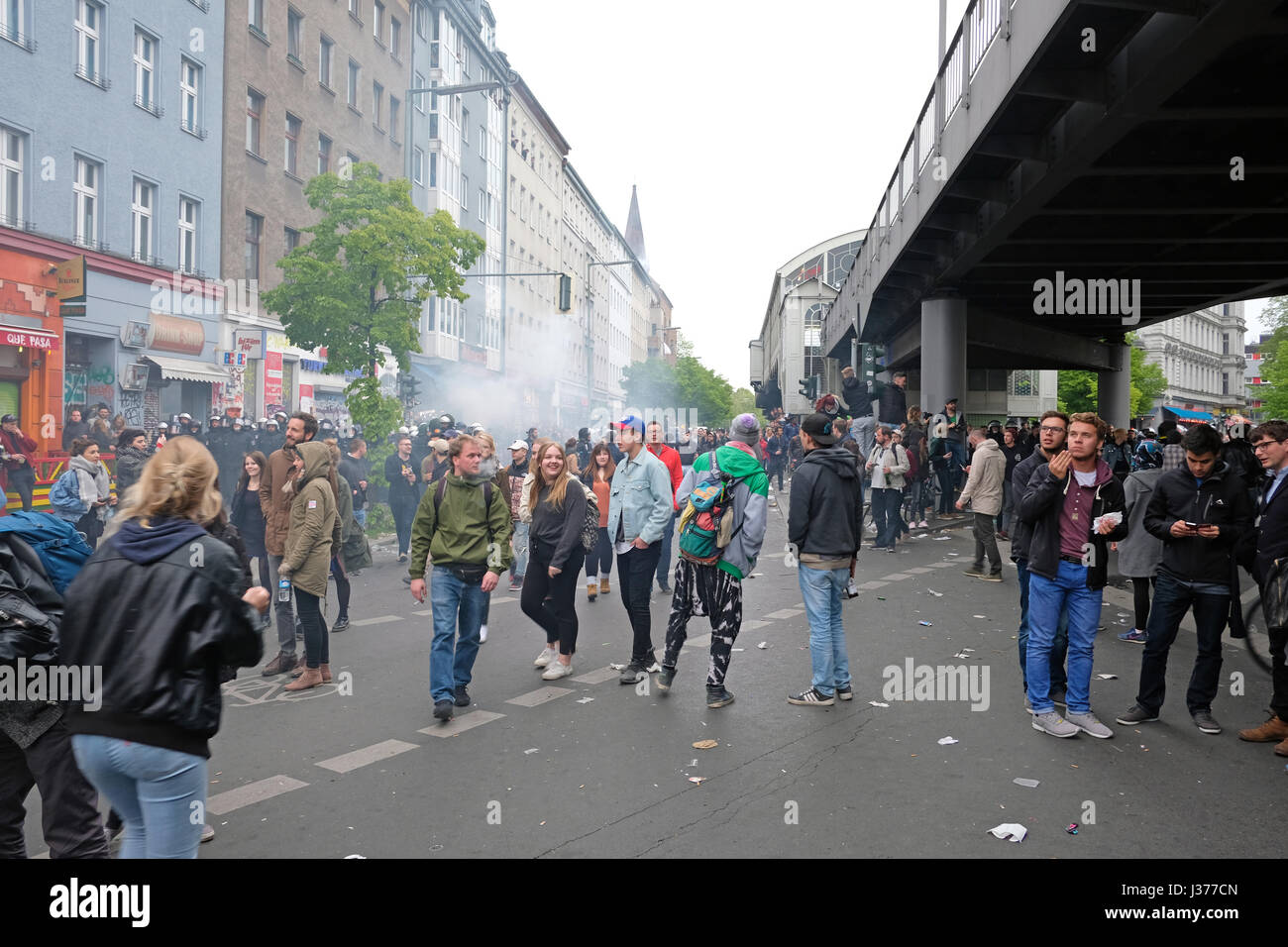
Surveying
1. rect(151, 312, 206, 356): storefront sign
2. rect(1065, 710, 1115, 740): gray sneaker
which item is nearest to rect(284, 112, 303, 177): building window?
rect(151, 312, 206, 356): storefront sign

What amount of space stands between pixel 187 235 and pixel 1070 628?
2289 cm

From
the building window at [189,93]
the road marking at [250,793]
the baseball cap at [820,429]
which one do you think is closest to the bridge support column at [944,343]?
the baseball cap at [820,429]

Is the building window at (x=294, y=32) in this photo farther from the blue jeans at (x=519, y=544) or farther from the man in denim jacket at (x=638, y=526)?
the man in denim jacket at (x=638, y=526)

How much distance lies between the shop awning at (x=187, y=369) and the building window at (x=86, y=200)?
110 inches

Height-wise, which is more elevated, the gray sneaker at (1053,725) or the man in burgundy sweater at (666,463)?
the man in burgundy sweater at (666,463)

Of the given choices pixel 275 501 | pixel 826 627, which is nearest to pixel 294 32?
pixel 275 501

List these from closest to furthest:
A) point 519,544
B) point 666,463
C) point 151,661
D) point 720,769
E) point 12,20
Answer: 1. point 151,661
2. point 720,769
3. point 666,463
4. point 519,544
5. point 12,20

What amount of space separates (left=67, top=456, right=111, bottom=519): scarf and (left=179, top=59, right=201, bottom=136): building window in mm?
14359

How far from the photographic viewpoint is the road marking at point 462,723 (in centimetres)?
554

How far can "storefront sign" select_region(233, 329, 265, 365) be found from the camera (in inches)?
957

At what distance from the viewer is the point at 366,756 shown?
5.08 m

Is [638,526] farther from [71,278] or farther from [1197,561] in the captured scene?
[71,278]
